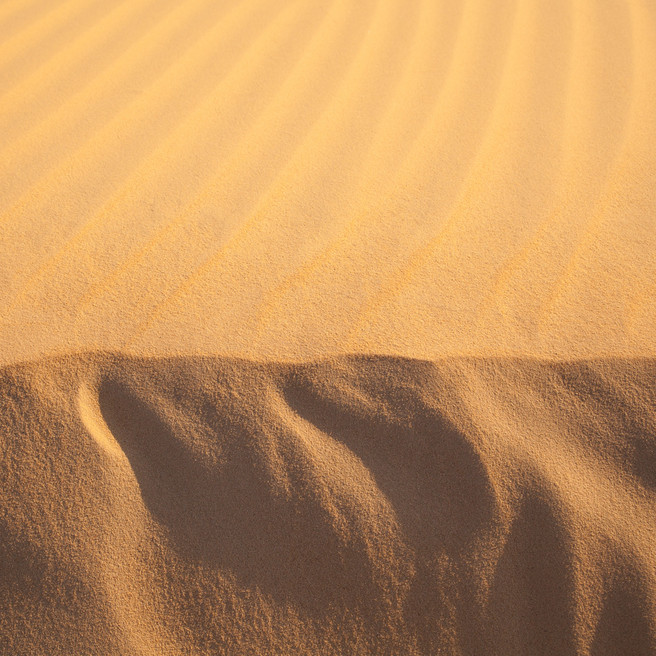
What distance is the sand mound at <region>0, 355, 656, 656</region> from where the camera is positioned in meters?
0.97

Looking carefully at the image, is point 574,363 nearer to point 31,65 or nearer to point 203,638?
point 203,638

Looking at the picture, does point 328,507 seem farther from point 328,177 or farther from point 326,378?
point 328,177

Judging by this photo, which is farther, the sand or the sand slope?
the sand slope

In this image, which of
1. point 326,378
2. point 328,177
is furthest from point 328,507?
point 328,177

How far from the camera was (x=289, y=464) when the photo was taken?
1.08 m

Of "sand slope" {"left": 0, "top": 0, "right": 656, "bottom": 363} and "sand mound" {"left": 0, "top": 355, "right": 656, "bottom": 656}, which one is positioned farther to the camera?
"sand slope" {"left": 0, "top": 0, "right": 656, "bottom": 363}

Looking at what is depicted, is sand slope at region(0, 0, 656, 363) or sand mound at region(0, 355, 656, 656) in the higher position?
sand slope at region(0, 0, 656, 363)

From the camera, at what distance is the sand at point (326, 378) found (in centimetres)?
99

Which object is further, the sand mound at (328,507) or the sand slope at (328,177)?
the sand slope at (328,177)

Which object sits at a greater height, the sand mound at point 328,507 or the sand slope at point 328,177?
the sand slope at point 328,177

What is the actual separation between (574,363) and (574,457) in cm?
20

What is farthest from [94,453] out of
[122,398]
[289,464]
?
[289,464]

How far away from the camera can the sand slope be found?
1267 mm

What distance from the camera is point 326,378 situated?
3.84ft
